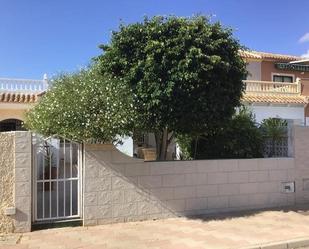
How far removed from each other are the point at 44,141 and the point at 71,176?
36.1 inches

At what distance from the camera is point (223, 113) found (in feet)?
33.6

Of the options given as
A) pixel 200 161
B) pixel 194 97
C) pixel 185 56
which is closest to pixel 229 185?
pixel 200 161

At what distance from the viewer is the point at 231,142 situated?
37.7 feet

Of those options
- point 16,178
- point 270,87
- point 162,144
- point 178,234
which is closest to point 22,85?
point 162,144

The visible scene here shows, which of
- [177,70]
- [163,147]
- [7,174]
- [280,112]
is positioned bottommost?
[7,174]

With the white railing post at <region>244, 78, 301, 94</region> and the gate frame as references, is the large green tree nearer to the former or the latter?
the gate frame

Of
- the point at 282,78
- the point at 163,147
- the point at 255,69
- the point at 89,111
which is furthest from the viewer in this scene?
the point at 282,78

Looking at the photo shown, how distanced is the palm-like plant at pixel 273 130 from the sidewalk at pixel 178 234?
267 cm

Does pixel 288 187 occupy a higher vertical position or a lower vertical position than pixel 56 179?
lower

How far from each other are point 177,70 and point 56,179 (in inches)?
136

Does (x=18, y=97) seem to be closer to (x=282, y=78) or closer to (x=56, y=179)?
(x=56, y=179)

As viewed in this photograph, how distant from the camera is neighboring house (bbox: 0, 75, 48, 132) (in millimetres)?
21141

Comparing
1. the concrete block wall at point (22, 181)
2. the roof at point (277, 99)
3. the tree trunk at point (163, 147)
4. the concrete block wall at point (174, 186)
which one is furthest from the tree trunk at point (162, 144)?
the roof at point (277, 99)

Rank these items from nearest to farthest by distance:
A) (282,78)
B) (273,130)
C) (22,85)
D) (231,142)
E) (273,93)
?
(231,142)
(273,130)
(22,85)
(273,93)
(282,78)
